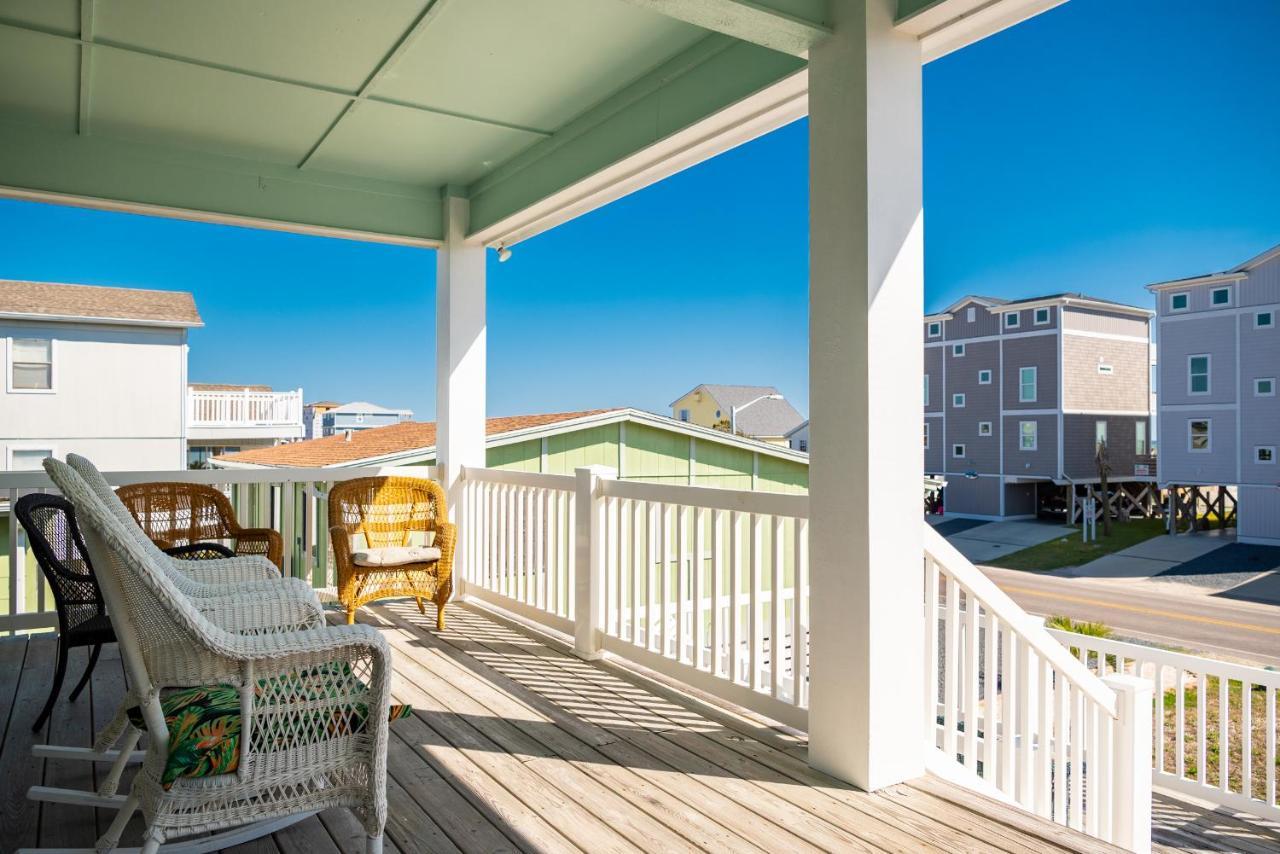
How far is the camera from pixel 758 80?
10.3 feet

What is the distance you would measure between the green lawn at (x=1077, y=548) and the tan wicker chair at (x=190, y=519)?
20.0m

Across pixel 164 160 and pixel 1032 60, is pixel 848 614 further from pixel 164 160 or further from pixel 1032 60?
pixel 1032 60

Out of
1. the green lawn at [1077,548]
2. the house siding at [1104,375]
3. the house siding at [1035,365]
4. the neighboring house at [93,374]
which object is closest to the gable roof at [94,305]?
the neighboring house at [93,374]

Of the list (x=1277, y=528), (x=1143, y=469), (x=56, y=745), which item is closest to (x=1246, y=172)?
(x=1143, y=469)

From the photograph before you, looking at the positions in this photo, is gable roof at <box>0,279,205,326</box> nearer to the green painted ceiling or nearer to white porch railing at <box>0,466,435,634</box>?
white porch railing at <box>0,466,435,634</box>

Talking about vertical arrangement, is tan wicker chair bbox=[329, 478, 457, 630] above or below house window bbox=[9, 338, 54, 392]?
below

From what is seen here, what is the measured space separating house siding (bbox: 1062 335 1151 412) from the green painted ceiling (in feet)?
77.1

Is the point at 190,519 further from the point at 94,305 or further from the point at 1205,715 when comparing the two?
the point at 94,305

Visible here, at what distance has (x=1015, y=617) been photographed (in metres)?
2.75

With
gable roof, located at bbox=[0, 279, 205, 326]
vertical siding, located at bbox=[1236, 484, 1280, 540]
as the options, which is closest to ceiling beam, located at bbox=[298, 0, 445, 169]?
gable roof, located at bbox=[0, 279, 205, 326]

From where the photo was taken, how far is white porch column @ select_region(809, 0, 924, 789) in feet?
8.13

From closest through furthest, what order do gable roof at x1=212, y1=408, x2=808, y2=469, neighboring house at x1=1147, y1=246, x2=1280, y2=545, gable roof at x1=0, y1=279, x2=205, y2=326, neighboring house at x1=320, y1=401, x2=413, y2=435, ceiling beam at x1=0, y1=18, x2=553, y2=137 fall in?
ceiling beam at x1=0, y1=18, x2=553, y2=137
gable roof at x1=212, y1=408, x2=808, y2=469
gable roof at x1=0, y1=279, x2=205, y2=326
neighboring house at x1=1147, y1=246, x2=1280, y2=545
neighboring house at x1=320, y1=401, x2=413, y2=435

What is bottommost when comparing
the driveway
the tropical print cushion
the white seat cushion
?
the driveway

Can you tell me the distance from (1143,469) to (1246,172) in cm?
1751
